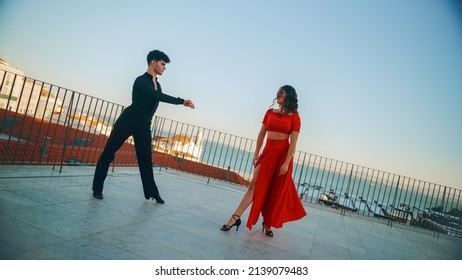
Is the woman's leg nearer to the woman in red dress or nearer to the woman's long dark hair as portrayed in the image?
the woman in red dress

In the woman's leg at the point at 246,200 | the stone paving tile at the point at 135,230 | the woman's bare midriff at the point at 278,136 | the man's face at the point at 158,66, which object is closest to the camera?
the stone paving tile at the point at 135,230

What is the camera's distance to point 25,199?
263cm

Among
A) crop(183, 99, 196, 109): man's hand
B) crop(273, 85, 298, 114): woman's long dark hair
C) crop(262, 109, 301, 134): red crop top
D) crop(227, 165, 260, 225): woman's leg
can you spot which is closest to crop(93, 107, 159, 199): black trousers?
crop(183, 99, 196, 109): man's hand

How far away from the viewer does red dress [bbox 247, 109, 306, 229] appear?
324cm

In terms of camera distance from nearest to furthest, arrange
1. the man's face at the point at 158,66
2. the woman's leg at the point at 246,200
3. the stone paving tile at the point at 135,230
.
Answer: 1. the stone paving tile at the point at 135,230
2. the woman's leg at the point at 246,200
3. the man's face at the point at 158,66

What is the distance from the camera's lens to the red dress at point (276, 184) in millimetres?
3242

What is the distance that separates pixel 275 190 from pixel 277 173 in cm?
20

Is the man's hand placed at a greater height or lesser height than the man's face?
lesser

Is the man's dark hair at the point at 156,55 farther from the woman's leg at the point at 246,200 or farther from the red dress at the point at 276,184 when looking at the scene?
the woman's leg at the point at 246,200

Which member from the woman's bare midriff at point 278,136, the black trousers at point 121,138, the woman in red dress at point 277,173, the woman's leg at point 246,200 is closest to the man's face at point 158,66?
the black trousers at point 121,138

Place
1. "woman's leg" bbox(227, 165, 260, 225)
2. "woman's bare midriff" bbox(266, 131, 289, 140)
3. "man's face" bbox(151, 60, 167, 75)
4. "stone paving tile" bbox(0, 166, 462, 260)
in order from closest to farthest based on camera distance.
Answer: "stone paving tile" bbox(0, 166, 462, 260), "woman's leg" bbox(227, 165, 260, 225), "woman's bare midriff" bbox(266, 131, 289, 140), "man's face" bbox(151, 60, 167, 75)

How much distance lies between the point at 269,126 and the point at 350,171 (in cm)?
450

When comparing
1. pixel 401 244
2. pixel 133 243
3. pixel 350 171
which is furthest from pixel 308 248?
pixel 350 171

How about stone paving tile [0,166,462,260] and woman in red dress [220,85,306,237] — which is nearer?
stone paving tile [0,166,462,260]
